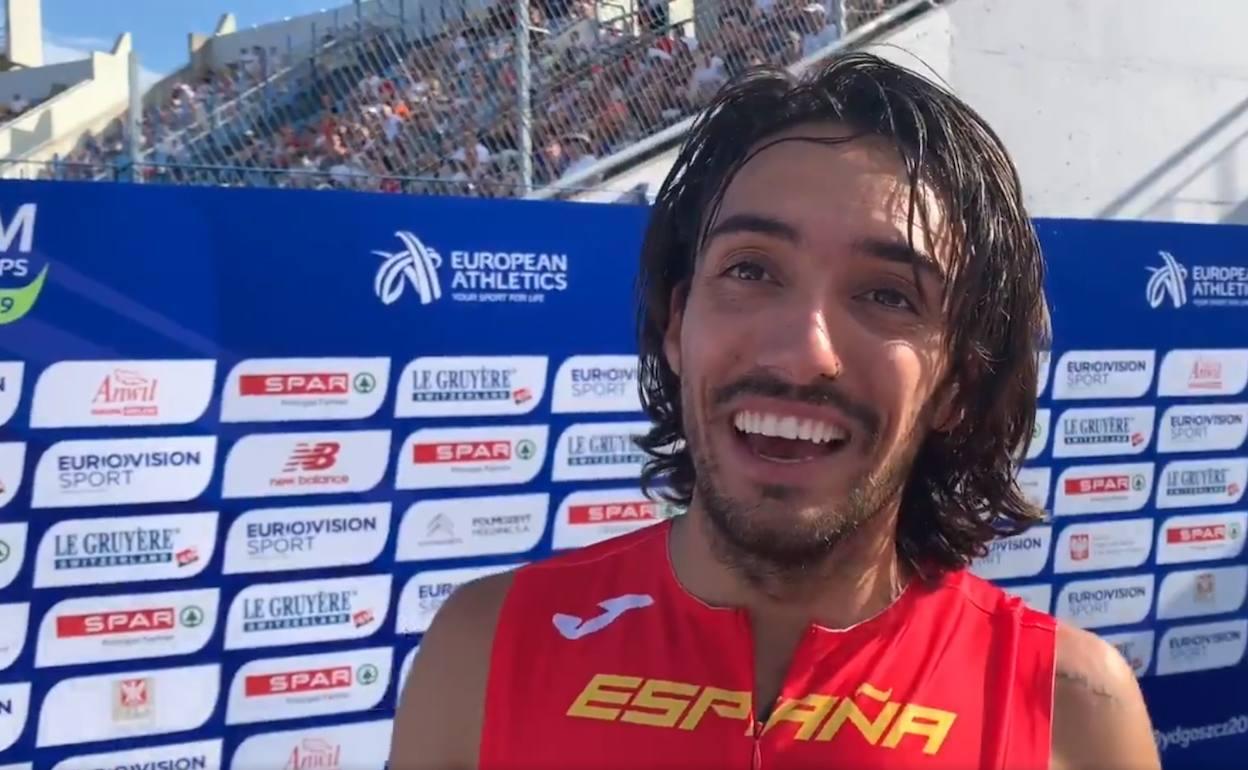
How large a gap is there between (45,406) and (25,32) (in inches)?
665

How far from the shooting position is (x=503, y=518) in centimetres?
303

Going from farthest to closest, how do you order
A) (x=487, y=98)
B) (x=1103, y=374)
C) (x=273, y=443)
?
(x=487, y=98), (x=1103, y=374), (x=273, y=443)

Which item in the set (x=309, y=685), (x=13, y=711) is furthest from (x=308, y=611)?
(x=13, y=711)

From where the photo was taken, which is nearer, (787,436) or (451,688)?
(787,436)

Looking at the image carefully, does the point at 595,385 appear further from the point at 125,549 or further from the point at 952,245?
the point at 952,245

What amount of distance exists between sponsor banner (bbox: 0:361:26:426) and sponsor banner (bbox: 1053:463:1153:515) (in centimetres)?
321

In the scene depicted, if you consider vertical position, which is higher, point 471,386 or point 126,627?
point 471,386

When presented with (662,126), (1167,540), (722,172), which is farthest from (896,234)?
(662,126)

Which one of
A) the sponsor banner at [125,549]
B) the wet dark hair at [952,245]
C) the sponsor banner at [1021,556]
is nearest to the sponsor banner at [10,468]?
the sponsor banner at [125,549]

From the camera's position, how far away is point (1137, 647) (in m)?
3.96

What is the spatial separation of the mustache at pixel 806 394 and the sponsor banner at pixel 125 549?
71.6 inches

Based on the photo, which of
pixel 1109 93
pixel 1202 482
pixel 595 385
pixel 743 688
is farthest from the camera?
pixel 1109 93

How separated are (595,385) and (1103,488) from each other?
6.50 feet

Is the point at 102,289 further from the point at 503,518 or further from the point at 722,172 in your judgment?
the point at 722,172
